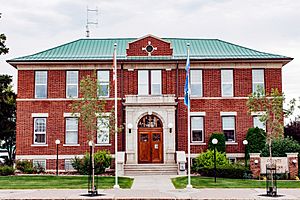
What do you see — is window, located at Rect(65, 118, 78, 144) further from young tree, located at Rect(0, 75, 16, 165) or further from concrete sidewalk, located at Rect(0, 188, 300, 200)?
concrete sidewalk, located at Rect(0, 188, 300, 200)

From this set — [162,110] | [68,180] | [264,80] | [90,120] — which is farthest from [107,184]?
[264,80]

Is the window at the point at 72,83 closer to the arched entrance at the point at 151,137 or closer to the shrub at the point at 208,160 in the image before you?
the arched entrance at the point at 151,137

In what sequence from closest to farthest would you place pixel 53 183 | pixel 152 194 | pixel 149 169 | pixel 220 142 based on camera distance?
1. pixel 152 194
2. pixel 53 183
3. pixel 149 169
4. pixel 220 142

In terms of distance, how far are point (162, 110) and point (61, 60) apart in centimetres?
820

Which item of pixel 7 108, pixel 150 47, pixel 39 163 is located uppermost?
pixel 150 47

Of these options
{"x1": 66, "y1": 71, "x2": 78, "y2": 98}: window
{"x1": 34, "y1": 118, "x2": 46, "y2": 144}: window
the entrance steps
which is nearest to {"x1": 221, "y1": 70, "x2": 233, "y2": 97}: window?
the entrance steps

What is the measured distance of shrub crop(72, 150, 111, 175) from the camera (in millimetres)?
30875

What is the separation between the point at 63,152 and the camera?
34312mm

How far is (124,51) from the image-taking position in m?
37.2

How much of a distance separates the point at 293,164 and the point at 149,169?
941 centimetres

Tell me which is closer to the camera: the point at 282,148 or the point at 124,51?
the point at 282,148

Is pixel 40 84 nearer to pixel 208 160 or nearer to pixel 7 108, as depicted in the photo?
pixel 7 108

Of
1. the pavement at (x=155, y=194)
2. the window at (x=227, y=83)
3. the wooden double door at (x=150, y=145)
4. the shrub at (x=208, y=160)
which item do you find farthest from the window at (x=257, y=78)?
the pavement at (x=155, y=194)

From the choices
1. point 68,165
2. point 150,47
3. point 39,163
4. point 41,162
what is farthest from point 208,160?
point 39,163
